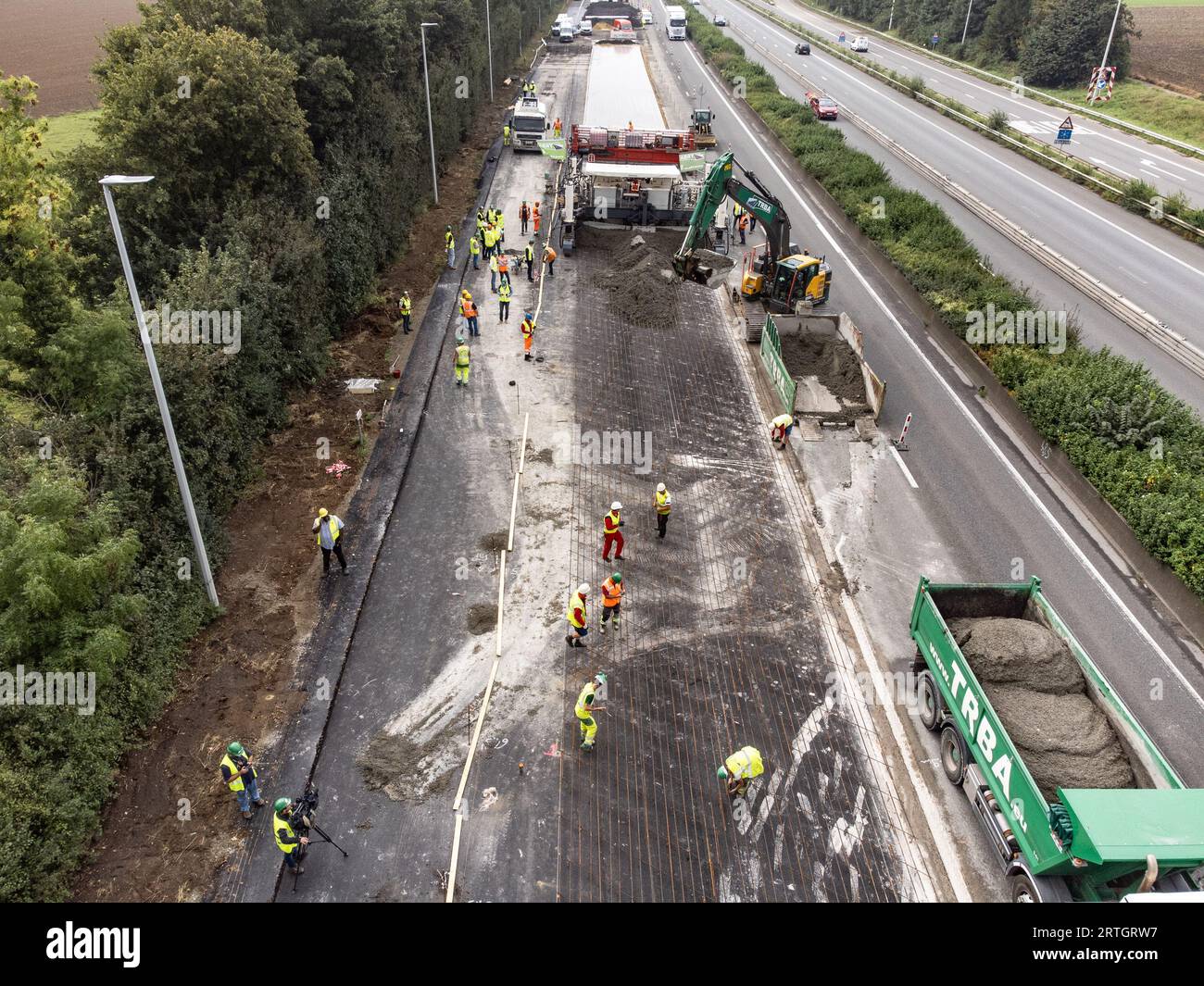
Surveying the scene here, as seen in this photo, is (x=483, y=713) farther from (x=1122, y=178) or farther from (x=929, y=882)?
(x=1122, y=178)

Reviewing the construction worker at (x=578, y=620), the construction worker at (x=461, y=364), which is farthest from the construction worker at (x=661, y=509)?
the construction worker at (x=461, y=364)

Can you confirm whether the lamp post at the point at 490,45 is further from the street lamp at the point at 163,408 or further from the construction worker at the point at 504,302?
the street lamp at the point at 163,408

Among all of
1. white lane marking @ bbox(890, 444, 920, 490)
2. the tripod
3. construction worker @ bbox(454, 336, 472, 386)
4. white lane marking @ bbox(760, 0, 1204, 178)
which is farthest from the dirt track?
white lane marking @ bbox(760, 0, 1204, 178)

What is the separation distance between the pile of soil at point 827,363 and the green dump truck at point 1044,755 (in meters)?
11.0

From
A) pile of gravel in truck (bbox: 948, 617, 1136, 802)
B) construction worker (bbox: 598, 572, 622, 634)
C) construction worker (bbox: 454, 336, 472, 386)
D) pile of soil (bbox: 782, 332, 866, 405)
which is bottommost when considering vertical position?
construction worker (bbox: 598, 572, 622, 634)

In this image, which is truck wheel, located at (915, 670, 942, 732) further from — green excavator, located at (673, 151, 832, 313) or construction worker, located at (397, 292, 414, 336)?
construction worker, located at (397, 292, 414, 336)

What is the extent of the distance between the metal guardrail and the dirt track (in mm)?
42492

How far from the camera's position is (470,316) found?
87.8 feet

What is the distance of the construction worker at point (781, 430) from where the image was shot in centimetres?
2158

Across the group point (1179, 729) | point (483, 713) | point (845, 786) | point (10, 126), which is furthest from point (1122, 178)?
point (10, 126)

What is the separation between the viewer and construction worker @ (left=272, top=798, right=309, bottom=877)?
37.3 ft

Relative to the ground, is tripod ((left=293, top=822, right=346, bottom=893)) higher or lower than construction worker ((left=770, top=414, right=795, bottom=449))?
lower

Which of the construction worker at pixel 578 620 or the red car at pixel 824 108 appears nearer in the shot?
the construction worker at pixel 578 620

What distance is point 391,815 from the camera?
41.7ft
